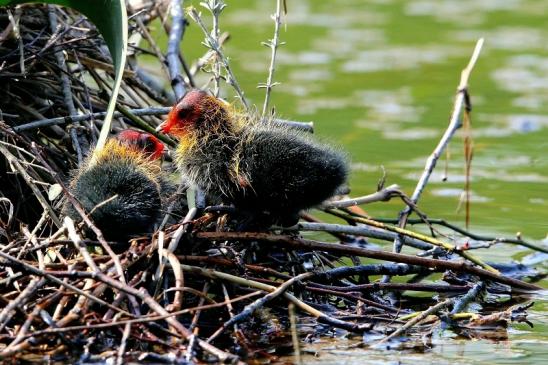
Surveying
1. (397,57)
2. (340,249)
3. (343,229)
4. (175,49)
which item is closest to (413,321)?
(340,249)

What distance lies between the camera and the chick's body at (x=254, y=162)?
162 inches

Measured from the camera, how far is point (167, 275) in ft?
13.0

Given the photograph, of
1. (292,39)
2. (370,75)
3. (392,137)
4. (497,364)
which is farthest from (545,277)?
(292,39)

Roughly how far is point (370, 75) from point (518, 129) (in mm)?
2245

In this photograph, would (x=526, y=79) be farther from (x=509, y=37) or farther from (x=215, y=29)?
(x=215, y=29)

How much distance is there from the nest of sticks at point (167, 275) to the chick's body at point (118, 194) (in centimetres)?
7

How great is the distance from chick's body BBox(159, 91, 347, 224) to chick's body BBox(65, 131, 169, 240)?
0.70 feet

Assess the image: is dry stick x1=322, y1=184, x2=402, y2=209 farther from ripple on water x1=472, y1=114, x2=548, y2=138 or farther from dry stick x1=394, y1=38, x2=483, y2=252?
ripple on water x1=472, y1=114, x2=548, y2=138

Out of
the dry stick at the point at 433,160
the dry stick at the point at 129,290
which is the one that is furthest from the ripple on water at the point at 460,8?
the dry stick at the point at 129,290

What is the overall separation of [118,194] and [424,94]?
17.5ft

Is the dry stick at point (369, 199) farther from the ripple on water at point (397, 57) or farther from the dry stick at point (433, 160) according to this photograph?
the ripple on water at point (397, 57)

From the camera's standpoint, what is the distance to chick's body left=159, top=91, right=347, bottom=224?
4.12 m

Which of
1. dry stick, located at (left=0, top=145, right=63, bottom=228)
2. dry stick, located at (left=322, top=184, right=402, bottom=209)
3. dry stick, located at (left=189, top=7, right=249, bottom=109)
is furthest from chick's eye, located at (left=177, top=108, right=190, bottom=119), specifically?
dry stick, located at (left=322, top=184, right=402, bottom=209)

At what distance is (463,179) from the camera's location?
6668 millimetres
